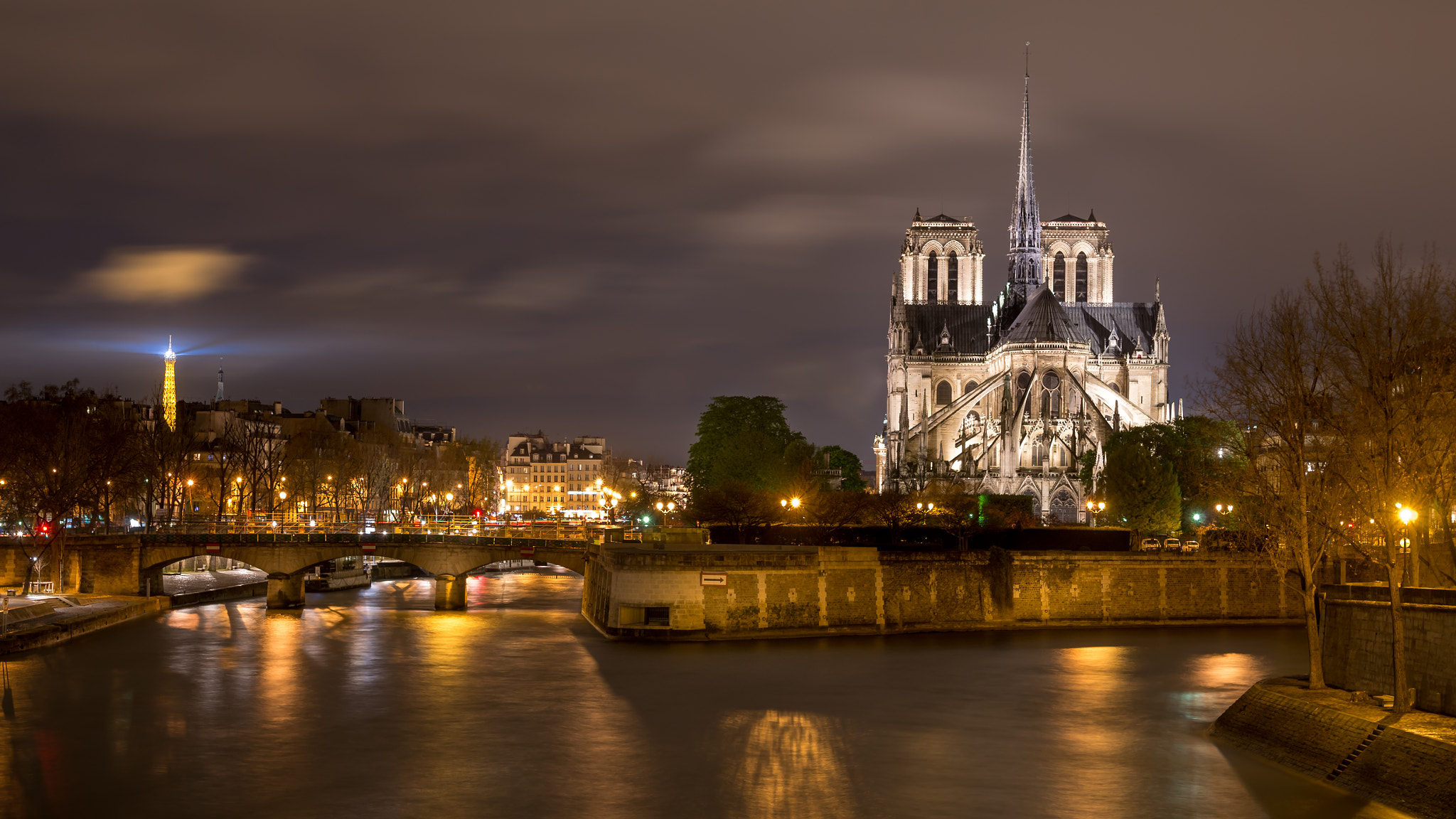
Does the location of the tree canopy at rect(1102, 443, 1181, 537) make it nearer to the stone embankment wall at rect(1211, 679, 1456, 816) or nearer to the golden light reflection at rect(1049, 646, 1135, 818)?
the golden light reflection at rect(1049, 646, 1135, 818)

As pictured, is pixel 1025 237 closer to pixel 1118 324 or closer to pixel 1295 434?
pixel 1118 324

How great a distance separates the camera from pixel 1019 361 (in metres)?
103

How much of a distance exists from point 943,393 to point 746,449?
44934 millimetres

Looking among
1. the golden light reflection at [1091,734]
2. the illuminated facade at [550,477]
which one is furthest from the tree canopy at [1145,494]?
the illuminated facade at [550,477]

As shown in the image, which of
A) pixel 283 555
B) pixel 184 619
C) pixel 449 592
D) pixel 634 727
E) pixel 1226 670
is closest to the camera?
pixel 634 727

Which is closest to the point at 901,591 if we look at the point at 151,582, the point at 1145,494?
the point at 1145,494

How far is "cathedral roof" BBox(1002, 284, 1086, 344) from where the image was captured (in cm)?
10306

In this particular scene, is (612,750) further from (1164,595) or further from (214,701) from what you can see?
(1164,595)

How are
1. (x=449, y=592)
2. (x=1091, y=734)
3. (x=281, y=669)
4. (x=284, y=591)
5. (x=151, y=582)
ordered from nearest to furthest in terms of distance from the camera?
(x=1091, y=734) → (x=281, y=669) → (x=284, y=591) → (x=449, y=592) → (x=151, y=582)

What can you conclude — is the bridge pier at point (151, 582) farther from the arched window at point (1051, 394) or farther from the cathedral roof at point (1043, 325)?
the cathedral roof at point (1043, 325)

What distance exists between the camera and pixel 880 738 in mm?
30828

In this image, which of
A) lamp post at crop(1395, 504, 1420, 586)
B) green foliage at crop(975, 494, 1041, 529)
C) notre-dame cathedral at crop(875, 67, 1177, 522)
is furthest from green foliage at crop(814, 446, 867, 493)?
lamp post at crop(1395, 504, 1420, 586)

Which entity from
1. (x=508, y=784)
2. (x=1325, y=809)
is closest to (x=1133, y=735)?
Answer: (x=1325, y=809)

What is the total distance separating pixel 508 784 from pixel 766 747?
596cm
